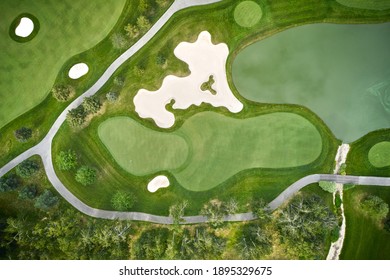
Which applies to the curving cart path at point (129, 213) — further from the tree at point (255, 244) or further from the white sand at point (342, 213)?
the tree at point (255, 244)

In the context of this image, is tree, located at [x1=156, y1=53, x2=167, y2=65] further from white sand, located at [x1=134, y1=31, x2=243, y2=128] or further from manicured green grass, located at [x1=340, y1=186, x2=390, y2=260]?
manicured green grass, located at [x1=340, y1=186, x2=390, y2=260]

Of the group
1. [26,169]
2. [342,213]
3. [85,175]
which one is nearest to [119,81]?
[85,175]

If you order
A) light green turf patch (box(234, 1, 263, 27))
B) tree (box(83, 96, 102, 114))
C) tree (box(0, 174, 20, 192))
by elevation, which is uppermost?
light green turf patch (box(234, 1, 263, 27))

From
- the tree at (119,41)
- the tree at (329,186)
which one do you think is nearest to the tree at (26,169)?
the tree at (119,41)

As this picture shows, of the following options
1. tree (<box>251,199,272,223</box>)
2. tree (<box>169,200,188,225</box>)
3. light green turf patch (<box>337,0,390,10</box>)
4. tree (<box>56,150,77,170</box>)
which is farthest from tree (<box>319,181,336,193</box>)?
tree (<box>56,150,77,170</box>)

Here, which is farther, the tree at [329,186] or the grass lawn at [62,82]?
the grass lawn at [62,82]

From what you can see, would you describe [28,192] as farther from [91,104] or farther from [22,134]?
[91,104]
